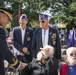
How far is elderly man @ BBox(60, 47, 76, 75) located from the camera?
4562 mm

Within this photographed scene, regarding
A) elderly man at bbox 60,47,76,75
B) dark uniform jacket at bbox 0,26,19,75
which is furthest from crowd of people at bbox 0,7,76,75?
dark uniform jacket at bbox 0,26,19,75

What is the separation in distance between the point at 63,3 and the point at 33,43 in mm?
32883

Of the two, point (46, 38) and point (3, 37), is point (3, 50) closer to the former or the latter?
point (3, 37)

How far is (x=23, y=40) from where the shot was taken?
Answer: 570 cm

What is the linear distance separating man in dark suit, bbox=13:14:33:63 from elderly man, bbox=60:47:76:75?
1.24 m

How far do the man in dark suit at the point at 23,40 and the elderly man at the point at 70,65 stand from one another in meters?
1.24

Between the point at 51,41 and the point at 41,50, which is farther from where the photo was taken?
the point at 51,41

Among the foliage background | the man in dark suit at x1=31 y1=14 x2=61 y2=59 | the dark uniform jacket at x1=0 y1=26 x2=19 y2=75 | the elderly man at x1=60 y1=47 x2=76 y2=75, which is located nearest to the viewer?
the dark uniform jacket at x1=0 y1=26 x2=19 y2=75

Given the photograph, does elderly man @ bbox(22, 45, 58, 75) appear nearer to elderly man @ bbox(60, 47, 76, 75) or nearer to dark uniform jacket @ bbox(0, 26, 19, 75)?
elderly man @ bbox(60, 47, 76, 75)

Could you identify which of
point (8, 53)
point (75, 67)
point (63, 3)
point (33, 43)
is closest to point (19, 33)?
point (33, 43)

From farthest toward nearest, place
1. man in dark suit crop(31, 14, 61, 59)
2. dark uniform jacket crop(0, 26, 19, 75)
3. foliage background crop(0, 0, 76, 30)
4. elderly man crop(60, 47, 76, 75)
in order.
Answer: foliage background crop(0, 0, 76, 30) → man in dark suit crop(31, 14, 61, 59) → elderly man crop(60, 47, 76, 75) → dark uniform jacket crop(0, 26, 19, 75)

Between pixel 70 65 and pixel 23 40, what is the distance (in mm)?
1431

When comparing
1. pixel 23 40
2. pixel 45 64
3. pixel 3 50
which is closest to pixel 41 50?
pixel 45 64

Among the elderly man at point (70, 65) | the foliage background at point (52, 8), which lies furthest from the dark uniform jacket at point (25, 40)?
the foliage background at point (52, 8)
